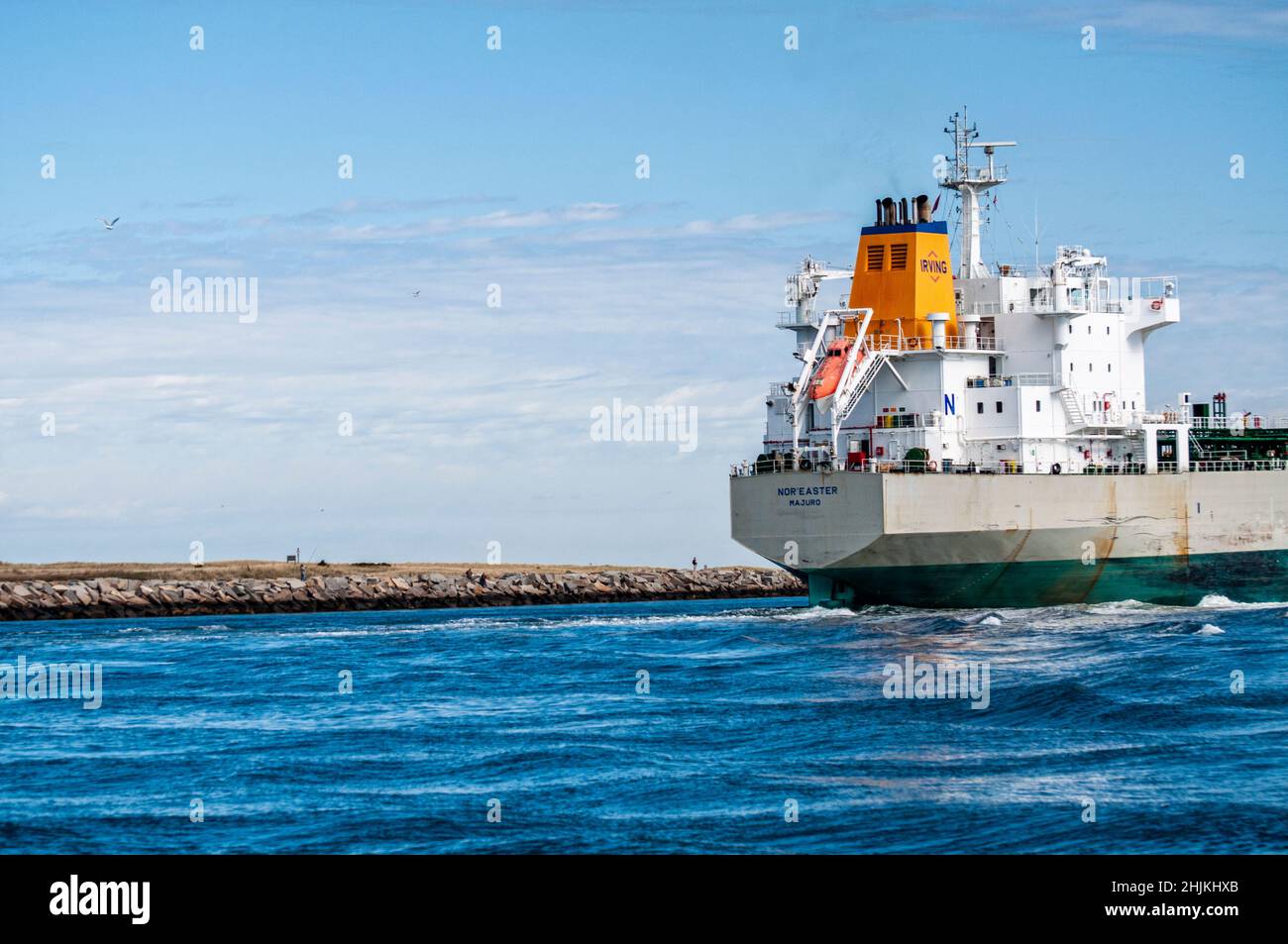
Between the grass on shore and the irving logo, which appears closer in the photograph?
the irving logo

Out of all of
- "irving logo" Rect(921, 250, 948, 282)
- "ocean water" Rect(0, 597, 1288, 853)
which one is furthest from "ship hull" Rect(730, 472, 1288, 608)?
"irving logo" Rect(921, 250, 948, 282)

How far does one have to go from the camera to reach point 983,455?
128ft

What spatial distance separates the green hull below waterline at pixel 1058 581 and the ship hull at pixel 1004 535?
0.04 metres

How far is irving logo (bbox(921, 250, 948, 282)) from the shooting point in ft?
129

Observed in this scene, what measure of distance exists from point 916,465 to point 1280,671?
12527mm

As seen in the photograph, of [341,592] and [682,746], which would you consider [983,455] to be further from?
[341,592]

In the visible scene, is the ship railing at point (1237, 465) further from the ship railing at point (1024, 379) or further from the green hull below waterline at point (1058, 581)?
the ship railing at point (1024, 379)

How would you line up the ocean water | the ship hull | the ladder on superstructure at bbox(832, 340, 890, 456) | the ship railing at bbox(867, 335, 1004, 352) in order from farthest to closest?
the ship railing at bbox(867, 335, 1004, 352) → the ladder on superstructure at bbox(832, 340, 890, 456) → the ship hull → the ocean water

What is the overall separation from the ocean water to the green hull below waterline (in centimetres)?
165

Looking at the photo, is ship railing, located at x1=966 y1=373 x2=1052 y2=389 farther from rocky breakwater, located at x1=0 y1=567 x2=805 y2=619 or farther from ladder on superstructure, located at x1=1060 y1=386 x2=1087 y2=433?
rocky breakwater, located at x1=0 y1=567 x2=805 y2=619

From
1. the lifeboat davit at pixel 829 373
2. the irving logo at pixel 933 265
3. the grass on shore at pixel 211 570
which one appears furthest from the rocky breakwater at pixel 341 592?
the irving logo at pixel 933 265

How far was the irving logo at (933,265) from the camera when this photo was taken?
129ft
